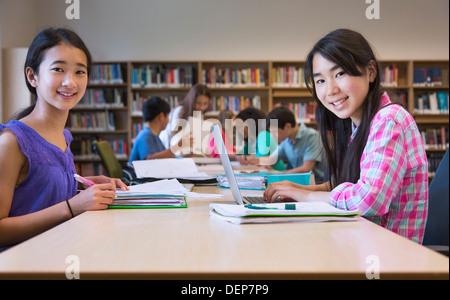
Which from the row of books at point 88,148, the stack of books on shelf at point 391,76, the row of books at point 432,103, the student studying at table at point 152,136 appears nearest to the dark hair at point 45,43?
the student studying at table at point 152,136

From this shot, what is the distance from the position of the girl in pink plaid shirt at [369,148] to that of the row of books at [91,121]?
16.6 ft

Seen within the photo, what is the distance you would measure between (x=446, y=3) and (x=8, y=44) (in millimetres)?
5907

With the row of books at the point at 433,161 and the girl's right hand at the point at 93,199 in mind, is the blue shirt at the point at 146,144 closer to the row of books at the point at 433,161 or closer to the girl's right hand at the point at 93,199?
the girl's right hand at the point at 93,199

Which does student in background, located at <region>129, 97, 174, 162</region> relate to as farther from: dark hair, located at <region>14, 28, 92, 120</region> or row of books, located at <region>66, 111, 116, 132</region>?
row of books, located at <region>66, 111, 116, 132</region>

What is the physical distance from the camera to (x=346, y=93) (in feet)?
4.52

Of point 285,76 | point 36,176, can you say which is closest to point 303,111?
point 285,76

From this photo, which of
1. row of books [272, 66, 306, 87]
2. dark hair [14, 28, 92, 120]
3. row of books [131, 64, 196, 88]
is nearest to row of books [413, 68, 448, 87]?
row of books [272, 66, 306, 87]

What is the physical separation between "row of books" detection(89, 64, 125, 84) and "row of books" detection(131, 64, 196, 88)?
7.4 inches

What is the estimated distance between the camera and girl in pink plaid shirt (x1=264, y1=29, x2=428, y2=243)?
1148 mm

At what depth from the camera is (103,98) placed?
6199 mm

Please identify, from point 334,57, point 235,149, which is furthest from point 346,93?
point 235,149

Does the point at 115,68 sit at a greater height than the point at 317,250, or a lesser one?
greater

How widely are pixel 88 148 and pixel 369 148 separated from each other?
18.1ft
